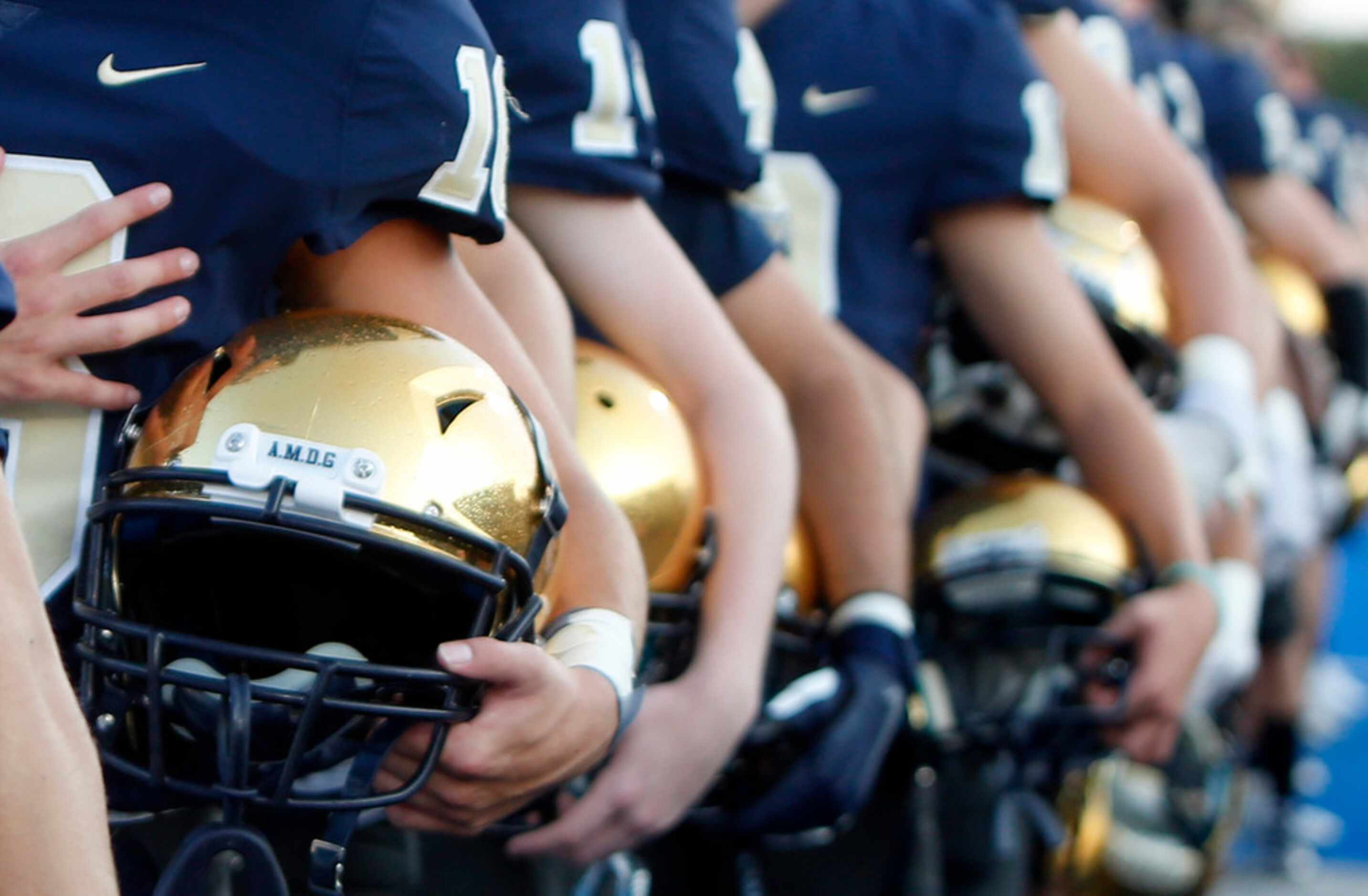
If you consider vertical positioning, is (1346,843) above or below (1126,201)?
below

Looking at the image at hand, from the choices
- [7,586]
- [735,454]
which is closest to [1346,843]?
[735,454]

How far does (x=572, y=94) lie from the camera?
1.78 metres

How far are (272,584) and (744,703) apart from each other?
0.61 m

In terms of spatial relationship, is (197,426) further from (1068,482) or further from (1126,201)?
(1126,201)

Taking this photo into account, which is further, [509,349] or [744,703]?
[744,703]

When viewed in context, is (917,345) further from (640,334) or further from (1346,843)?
(1346,843)

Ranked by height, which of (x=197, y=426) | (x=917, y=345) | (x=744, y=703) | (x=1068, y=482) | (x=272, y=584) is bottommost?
(x=1068, y=482)

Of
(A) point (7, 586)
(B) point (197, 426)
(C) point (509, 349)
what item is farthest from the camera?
(C) point (509, 349)

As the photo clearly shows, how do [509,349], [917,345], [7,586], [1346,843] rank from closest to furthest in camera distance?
[7,586] < [509,349] < [917,345] < [1346,843]

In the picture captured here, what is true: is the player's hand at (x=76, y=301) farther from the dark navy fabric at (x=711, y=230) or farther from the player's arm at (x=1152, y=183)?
the player's arm at (x=1152, y=183)

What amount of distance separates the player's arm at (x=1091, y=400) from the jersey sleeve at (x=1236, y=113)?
170cm

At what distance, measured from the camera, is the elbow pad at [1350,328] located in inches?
166

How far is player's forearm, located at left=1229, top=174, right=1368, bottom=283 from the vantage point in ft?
13.9

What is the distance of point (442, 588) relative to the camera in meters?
1.34
